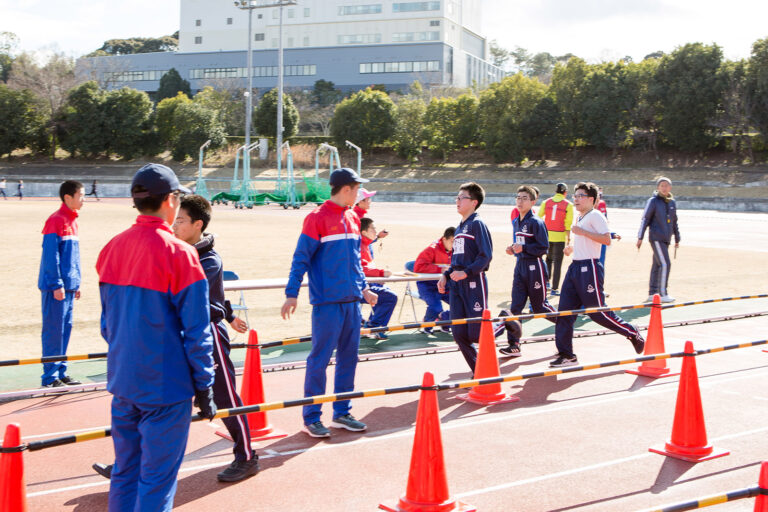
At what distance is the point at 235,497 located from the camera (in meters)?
4.82

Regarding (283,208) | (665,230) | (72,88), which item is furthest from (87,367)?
(72,88)

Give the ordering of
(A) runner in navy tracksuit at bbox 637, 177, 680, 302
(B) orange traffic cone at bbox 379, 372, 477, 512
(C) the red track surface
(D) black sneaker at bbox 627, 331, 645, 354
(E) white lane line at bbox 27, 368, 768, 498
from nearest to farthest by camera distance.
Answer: (B) orange traffic cone at bbox 379, 372, 477, 512
(C) the red track surface
(E) white lane line at bbox 27, 368, 768, 498
(D) black sneaker at bbox 627, 331, 645, 354
(A) runner in navy tracksuit at bbox 637, 177, 680, 302

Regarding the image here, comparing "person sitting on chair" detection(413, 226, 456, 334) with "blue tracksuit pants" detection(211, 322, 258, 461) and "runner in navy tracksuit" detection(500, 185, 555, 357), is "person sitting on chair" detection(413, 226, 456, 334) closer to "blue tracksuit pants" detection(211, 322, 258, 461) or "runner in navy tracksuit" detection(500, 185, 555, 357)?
"runner in navy tracksuit" detection(500, 185, 555, 357)

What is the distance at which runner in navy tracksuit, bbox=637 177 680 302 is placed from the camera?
13.2 m

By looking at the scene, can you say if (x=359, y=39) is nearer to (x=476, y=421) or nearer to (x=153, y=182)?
(x=476, y=421)

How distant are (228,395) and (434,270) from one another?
20.8 ft

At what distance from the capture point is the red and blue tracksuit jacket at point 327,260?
5.96 meters

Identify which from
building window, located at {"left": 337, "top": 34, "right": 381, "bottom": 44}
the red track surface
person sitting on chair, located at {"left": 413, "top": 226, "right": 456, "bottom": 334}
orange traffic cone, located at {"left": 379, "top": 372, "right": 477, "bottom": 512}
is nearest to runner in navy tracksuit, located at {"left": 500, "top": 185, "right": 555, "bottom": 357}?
person sitting on chair, located at {"left": 413, "top": 226, "right": 456, "bottom": 334}

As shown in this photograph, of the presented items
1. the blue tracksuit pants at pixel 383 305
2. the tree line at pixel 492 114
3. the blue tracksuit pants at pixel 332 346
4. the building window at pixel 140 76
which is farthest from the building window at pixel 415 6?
the blue tracksuit pants at pixel 332 346

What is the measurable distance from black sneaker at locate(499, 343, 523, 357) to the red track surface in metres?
0.99

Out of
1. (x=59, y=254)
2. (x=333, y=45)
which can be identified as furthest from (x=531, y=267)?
(x=333, y=45)

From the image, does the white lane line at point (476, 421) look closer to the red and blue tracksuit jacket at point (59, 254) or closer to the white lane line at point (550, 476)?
the white lane line at point (550, 476)

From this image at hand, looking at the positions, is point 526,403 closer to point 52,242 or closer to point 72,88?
point 52,242

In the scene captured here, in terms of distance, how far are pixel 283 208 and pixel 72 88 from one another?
37.6m
